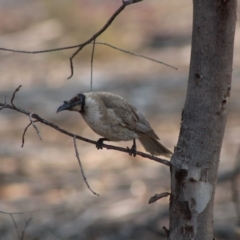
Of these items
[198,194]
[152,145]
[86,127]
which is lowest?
[198,194]

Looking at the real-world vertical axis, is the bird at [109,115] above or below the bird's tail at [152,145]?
above

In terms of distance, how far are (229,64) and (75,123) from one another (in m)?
7.87

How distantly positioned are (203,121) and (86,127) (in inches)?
297

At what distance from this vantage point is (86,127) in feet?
33.4

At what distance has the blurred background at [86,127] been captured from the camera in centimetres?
689

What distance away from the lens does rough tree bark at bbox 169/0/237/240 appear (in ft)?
8.43

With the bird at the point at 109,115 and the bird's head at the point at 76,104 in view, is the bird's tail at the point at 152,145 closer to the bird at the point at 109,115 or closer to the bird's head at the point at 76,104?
the bird at the point at 109,115

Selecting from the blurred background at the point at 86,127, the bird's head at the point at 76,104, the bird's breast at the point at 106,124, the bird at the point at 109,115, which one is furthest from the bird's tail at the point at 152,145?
the blurred background at the point at 86,127

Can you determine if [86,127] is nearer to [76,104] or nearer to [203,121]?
[76,104]

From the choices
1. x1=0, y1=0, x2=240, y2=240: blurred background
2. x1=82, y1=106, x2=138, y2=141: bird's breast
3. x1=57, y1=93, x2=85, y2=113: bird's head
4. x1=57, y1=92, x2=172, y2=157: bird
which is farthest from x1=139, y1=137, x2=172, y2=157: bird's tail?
x1=0, y1=0, x2=240, y2=240: blurred background

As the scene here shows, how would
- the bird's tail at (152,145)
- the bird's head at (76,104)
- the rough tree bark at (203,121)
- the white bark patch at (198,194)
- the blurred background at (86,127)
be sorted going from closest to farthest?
the rough tree bark at (203,121) → the white bark patch at (198,194) → the bird's head at (76,104) → the bird's tail at (152,145) → the blurred background at (86,127)

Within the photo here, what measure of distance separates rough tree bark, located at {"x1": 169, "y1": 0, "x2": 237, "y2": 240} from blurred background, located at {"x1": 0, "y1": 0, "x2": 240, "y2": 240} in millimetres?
2975

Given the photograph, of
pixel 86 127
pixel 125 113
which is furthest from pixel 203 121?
pixel 86 127

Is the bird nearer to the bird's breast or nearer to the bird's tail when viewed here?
the bird's breast
